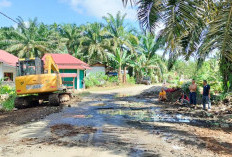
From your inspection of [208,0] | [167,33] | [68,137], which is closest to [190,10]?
[167,33]

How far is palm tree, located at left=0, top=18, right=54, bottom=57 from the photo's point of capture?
1300 inches

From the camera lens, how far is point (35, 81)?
35.8 feet

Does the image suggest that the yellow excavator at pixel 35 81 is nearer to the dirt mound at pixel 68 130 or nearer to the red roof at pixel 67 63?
the dirt mound at pixel 68 130

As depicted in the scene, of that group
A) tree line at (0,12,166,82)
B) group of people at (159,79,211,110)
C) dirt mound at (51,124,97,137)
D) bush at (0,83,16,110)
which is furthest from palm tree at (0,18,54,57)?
dirt mound at (51,124,97,137)

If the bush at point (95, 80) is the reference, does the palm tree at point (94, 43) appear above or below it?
above

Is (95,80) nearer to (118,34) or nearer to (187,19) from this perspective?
(118,34)

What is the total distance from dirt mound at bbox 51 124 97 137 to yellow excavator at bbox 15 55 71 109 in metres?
4.48

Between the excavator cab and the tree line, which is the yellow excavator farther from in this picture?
the tree line

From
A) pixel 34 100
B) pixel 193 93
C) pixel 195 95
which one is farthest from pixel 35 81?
pixel 195 95

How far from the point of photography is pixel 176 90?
17.0m

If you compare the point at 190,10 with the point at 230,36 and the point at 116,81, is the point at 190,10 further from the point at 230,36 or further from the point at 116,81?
the point at 116,81

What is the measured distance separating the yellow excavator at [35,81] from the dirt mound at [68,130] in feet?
14.7

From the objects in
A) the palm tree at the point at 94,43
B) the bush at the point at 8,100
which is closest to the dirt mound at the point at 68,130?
the bush at the point at 8,100

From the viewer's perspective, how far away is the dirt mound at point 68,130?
613 centimetres
